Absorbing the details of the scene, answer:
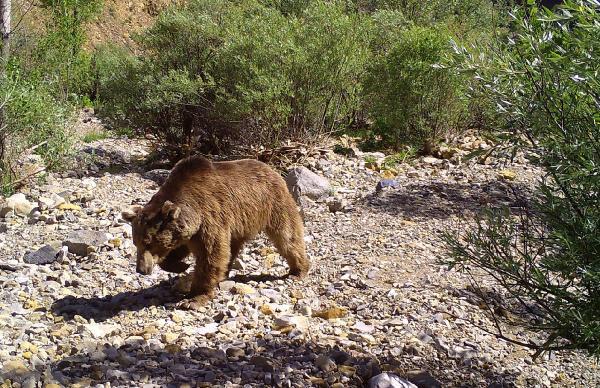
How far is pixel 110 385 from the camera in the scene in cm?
445

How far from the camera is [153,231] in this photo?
5.86 metres

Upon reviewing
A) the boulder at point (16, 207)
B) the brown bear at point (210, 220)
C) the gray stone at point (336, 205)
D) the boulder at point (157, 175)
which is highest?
the brown bear at point (210, 220)

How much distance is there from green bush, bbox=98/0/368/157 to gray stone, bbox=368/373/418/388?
701 cm

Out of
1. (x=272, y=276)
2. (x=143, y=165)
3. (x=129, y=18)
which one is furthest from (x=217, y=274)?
(x=129, y=18)

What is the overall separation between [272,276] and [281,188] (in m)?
0.97

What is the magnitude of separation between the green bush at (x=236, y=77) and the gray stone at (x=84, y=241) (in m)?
4.13

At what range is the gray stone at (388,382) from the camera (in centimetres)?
457

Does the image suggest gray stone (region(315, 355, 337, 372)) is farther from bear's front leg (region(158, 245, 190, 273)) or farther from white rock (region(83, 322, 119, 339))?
bear's front leg (region(158, 245, 190, 273))

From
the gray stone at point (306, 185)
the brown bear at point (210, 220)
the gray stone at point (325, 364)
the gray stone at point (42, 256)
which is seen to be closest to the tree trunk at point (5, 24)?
the gray stone at point (42, 256)

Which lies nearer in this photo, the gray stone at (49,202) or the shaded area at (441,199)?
the gray stone at (49,202)

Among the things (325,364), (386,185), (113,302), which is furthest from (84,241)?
(386,185)

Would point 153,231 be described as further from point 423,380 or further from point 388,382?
point 423,380

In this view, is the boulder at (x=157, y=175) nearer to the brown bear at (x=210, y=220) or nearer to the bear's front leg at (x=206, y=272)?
the brown bear at (x=210, y=220)

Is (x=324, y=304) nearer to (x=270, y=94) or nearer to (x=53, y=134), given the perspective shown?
(x=270, y=94)
